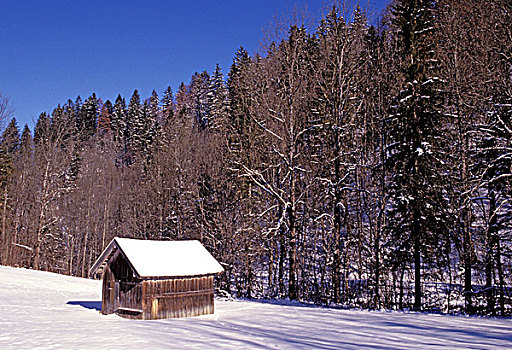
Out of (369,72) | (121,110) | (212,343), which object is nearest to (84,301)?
(212,343)

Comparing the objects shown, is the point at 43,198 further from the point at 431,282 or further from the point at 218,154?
the point at 431,282

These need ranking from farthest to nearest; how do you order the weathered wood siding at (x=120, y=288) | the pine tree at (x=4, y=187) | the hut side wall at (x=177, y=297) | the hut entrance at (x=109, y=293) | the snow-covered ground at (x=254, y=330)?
the pine tree at (x=4, y=187) → the hut entrance at (x=109, y=293) → the weathered wood siding at (x=120, y=288) → the hut side wall at (x=177, y=297) → the snow-covered ground at (x=254, y=330)

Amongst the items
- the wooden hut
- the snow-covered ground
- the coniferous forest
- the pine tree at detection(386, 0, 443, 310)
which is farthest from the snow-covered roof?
the pine tree at detection(386, 0, 443, 310)

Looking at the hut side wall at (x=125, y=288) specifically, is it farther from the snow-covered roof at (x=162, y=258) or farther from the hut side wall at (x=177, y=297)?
the snow-covered roof at (x=162, y=258)

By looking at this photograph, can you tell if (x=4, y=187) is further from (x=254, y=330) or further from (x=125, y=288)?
(x=254, y=330)

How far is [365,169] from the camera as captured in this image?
34.3m

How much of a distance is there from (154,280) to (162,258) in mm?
1609

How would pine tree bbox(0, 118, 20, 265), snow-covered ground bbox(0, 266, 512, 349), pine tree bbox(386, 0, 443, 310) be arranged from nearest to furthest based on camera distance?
snow-covered ground bbox(0, 266, 512, 349)
pine tree bbox(386, 0, 443, 310)
pine tree bbox(0, 118, 20, 265)

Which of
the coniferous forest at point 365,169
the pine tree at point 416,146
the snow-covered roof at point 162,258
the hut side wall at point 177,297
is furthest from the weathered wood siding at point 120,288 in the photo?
the pine tree at point 416,146

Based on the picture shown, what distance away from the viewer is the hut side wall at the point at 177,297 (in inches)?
760

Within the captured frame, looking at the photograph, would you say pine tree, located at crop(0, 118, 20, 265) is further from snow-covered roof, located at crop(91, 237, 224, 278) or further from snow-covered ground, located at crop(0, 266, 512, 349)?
snow-covered roof, located at crop(91, 237, 224, 278)

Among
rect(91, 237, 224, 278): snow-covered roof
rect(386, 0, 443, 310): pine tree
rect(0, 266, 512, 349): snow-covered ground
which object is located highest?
rect(386, 0, 443, 310): pine tree

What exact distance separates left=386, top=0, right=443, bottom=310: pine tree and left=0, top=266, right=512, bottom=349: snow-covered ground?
4120mm

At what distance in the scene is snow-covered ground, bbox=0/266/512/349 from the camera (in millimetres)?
12067
